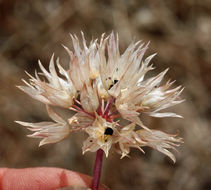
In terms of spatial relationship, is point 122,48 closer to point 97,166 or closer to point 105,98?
point 105,98

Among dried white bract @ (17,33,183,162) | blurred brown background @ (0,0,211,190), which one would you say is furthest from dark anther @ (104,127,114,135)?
blurred brown background @ (0,0,211,190)

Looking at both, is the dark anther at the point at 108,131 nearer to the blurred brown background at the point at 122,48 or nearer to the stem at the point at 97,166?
the stem at the point at 97,166

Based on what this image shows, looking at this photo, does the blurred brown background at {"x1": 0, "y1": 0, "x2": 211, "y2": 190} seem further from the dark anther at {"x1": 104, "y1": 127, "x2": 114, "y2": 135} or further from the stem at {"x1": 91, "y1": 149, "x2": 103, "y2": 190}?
the dark anther at {"x1": 104, "y1": 127, "x2": 114, "y2": 135}

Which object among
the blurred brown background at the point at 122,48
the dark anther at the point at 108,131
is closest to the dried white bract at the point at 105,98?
the dark anther at the point at 108,131

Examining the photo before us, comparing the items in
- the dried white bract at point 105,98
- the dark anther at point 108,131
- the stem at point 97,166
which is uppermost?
the dried white bract at point 105,98

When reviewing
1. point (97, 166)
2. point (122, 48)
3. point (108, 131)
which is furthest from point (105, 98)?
point (122, 48)
